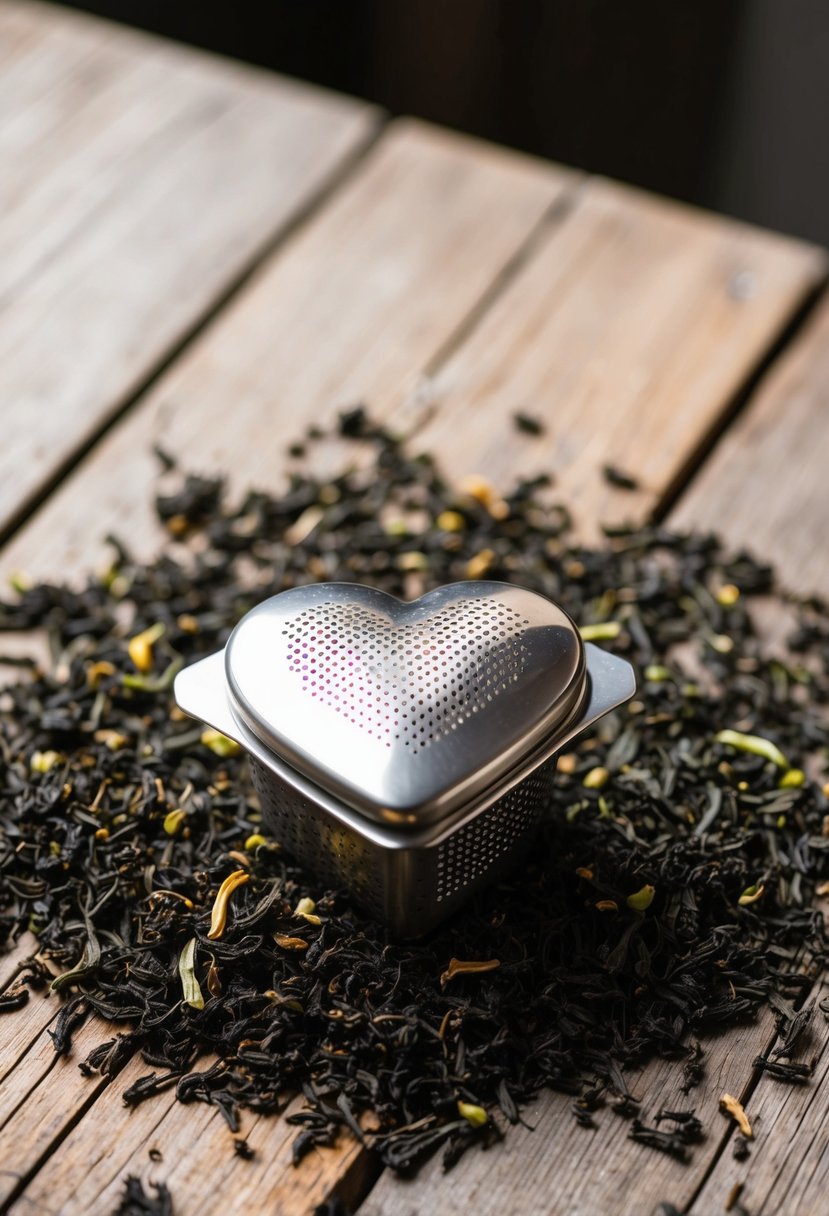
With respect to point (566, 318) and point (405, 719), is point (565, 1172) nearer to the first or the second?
point (405, 719)

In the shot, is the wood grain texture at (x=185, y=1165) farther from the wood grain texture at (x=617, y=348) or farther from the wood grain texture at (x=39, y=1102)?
the wood grain texture at (x=617, y=348)

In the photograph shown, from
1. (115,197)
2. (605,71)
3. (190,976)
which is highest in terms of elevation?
(115,197)

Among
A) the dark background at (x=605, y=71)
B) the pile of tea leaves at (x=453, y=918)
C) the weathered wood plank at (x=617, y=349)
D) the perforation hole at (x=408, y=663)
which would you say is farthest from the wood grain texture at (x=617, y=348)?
the dark background at (x=605, y=71)

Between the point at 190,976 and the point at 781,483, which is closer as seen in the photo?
the point at 190,976

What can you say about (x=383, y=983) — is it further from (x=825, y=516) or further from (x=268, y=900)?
(x=825, y=516)

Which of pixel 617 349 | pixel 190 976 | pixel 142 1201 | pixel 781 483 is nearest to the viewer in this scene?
pixel 142 1201

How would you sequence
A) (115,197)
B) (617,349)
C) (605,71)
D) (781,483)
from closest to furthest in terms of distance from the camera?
(781,483) → (617,349) → (115,197) → (605,71)

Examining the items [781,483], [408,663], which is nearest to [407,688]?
[408,663]
